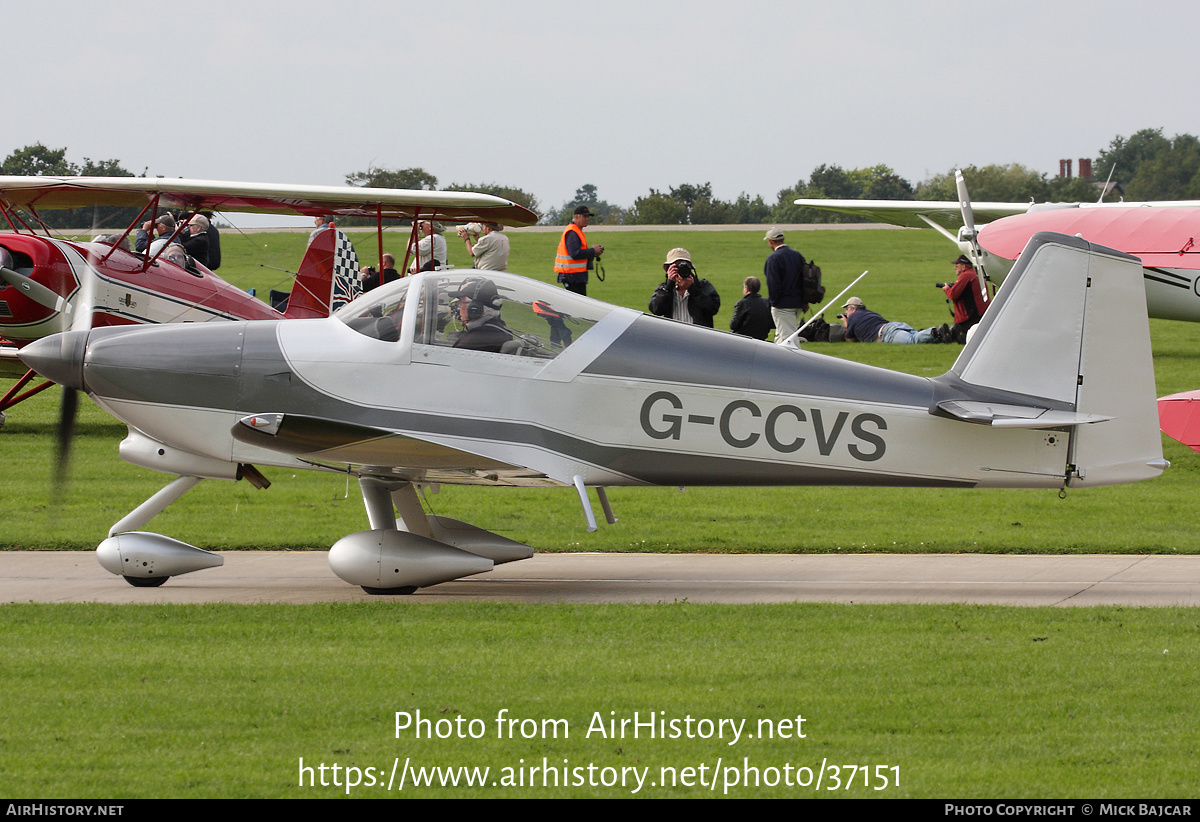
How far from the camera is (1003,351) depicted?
8.54 m

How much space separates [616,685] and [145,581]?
4315 millimetres

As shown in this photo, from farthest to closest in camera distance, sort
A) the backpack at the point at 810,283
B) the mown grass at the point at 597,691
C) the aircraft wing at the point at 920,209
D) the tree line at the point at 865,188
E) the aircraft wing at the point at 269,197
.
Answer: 1. the tree line at the point at 865,188
2. the aircraft wing at the point at 920,209
3. the backpack at the point at 810,283
4. the aircraft wing at the point at 269,197
5. the mown grass at the point at 597,691

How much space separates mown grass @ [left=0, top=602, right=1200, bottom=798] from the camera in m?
5.18

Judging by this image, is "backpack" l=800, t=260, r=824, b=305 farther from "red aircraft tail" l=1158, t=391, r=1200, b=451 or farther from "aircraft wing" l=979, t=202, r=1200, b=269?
"red aircraft tail" l=1158, t=391, r=1200, b=451

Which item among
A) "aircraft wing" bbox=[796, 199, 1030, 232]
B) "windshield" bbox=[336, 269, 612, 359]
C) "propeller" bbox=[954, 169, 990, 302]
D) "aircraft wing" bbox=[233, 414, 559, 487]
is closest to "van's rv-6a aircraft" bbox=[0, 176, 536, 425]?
"propeller" bbox=[954, 169, 990, 302]

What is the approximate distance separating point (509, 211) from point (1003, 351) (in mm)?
8625

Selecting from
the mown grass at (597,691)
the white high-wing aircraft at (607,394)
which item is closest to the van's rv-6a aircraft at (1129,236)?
the white high-wing aircraft at (607,394)

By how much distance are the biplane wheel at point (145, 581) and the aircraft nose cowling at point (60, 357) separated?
139 centimetres

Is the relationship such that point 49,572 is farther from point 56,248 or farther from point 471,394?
point 56,248

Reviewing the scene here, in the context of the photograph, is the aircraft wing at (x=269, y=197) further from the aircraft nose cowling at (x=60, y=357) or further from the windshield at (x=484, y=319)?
the aircraft nose cowling at (x=60, y=357)

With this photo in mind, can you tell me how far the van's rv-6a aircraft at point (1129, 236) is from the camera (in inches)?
619

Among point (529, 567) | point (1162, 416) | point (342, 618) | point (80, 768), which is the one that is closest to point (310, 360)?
point (342, 618)

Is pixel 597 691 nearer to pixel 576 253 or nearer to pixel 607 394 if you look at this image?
pixel 607 394

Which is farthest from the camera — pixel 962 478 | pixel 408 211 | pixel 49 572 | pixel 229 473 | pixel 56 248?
pixel 408 211
